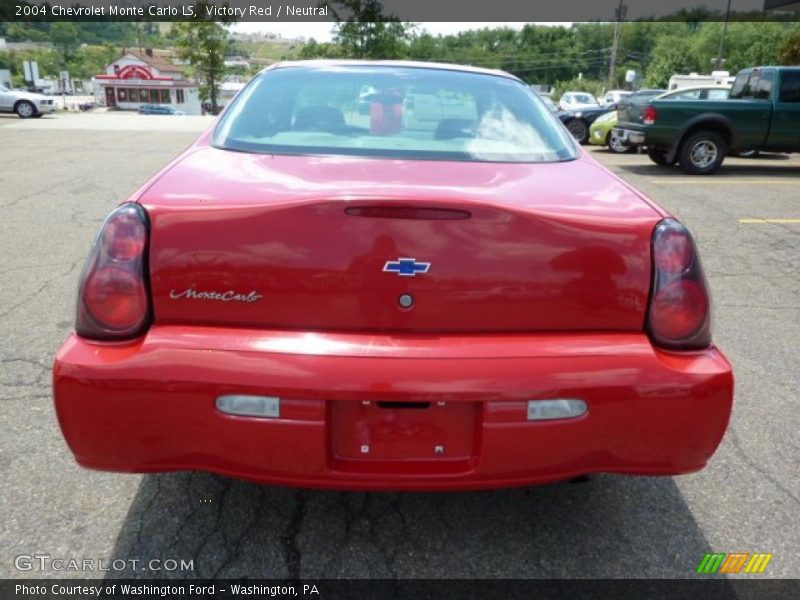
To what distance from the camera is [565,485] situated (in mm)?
2582

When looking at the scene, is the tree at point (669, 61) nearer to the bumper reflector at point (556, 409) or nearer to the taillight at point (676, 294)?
the taillight at point (676, 294)

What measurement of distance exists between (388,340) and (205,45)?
54.5 m

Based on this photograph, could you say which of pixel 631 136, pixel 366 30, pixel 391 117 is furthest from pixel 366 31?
pixel 391 117

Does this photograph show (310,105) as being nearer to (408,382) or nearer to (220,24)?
(408,382)

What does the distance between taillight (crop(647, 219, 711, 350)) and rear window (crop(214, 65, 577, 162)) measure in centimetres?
70

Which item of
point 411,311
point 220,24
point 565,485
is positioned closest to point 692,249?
point 411,311

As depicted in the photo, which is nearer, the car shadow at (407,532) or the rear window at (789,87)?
the car shadow at (407,532)

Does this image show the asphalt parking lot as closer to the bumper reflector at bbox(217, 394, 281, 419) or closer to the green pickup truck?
the bumper reflector at bbox(217, 394, 281, 419)

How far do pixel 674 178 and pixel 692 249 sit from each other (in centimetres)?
1000

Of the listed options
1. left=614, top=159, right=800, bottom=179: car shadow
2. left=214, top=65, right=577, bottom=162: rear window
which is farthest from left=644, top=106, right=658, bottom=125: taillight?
left=214, top=65, right=577, bottom=162: rear window

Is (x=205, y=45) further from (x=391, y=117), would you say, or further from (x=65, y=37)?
(x=65, y=37)

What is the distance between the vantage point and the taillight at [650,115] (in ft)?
36.6

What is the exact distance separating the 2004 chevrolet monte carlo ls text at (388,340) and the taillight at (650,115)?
402 inches

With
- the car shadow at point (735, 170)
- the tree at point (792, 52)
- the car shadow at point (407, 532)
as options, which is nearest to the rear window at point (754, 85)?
the car shadow at point (735, 170)
